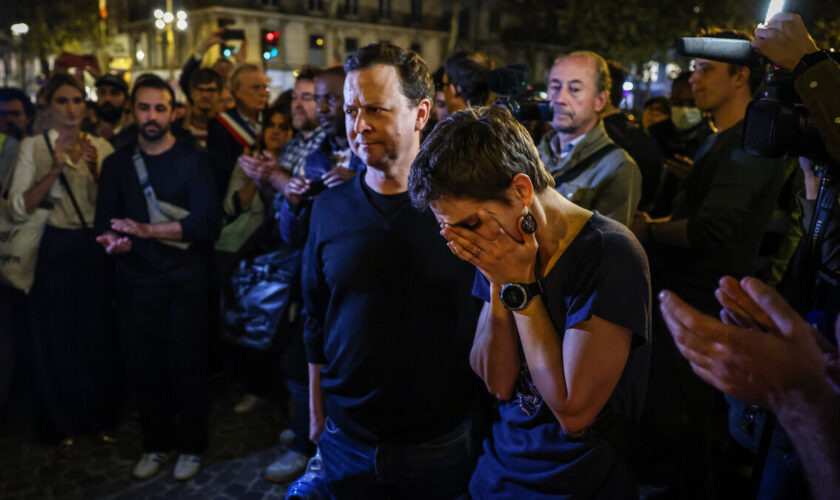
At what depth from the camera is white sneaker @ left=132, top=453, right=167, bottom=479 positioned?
4062 millimetres

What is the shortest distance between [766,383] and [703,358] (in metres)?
0.12

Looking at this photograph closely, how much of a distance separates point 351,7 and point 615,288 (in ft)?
147

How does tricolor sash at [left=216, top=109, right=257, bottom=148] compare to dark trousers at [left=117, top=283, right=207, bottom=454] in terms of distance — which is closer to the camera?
dark trousers at [left=117, top=283, right=207, bottom=454]

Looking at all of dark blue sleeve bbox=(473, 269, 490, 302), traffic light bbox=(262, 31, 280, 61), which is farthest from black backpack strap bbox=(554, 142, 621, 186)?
traffic light bbox=(262, 31, 280, 61)

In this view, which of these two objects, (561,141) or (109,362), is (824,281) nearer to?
(561,141)

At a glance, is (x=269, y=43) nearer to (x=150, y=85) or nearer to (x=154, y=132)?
(x=150, y=85)

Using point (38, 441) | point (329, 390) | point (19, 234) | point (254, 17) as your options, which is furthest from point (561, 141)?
point (254, 17)

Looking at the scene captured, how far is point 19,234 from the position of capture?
4.25m

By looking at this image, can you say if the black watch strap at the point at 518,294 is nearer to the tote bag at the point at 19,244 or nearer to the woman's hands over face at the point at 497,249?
the woman's hands over face at the point at 497,249

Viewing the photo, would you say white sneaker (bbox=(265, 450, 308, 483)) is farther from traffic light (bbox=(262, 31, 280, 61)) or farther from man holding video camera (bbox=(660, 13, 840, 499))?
traffic light (bbox=(262, 31, 280, 61))

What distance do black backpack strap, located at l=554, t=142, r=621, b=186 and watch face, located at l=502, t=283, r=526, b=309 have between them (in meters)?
1.87

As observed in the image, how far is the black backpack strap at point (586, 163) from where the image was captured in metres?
3.38

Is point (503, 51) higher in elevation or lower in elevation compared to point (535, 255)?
higher

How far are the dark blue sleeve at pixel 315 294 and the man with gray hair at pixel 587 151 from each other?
1.45m
